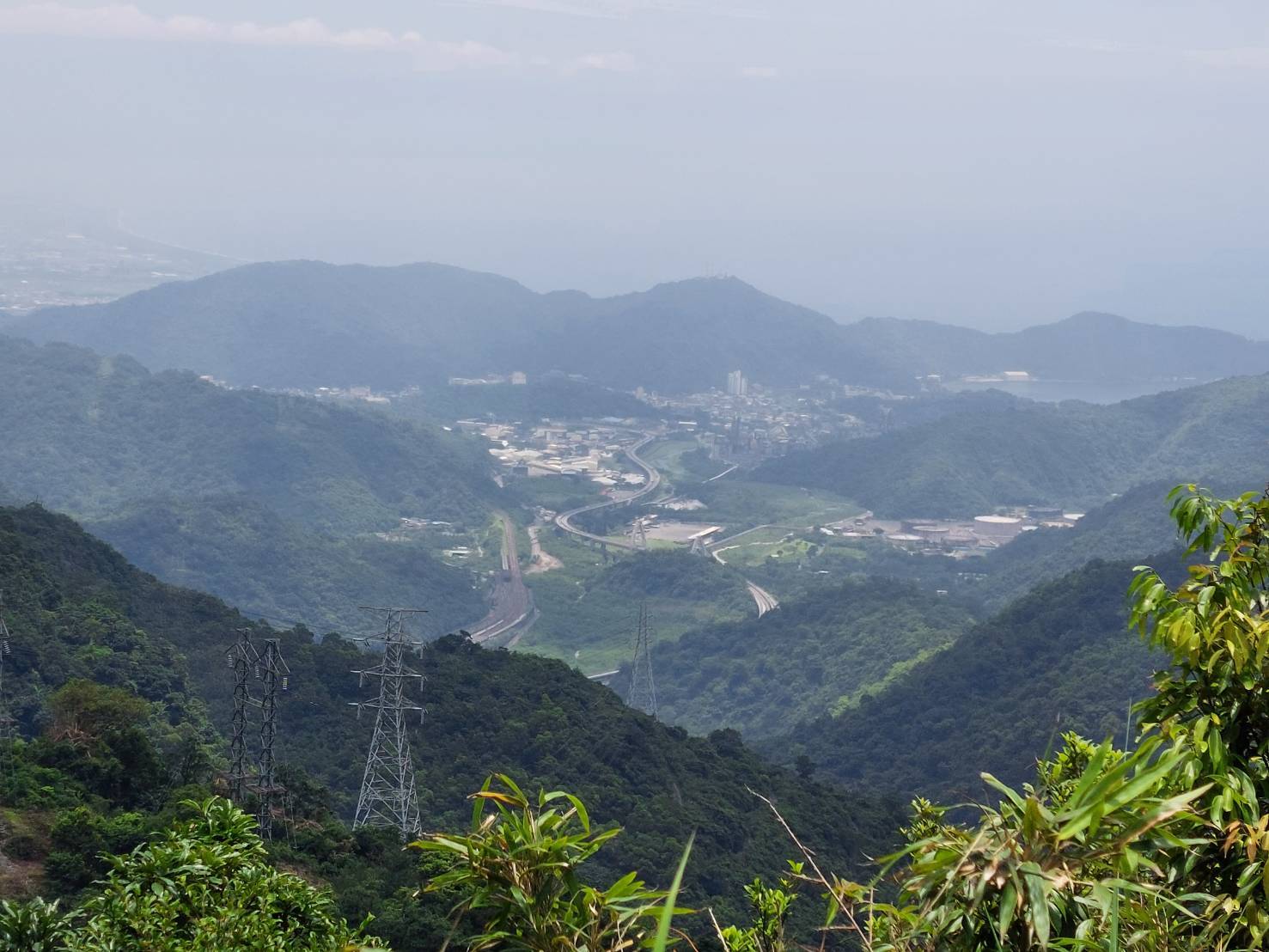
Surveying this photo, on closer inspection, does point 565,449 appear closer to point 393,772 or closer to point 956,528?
point 956,528

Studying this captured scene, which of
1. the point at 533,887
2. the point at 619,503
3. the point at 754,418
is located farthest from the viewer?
the point at 754,418

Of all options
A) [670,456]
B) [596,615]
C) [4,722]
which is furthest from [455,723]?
[670,456]

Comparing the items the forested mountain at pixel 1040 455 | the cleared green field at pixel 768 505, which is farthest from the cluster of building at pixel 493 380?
the cleared green field at pixel 768 505

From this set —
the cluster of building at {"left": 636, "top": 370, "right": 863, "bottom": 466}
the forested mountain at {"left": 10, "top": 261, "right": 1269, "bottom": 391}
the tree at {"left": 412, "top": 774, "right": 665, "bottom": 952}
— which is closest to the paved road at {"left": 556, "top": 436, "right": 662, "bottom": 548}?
the cluster of building at {"left": 636, "top": 370, "right": 863, "bottom": 466}

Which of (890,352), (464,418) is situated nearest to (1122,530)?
(464,418)

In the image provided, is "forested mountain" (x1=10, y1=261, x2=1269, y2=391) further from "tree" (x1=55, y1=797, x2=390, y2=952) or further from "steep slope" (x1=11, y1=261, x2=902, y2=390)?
"tree" (x1=55, y1=797, x2=390, y2=952)

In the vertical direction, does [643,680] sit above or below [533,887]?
below

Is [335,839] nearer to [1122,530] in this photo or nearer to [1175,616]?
[1175,616]
